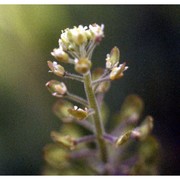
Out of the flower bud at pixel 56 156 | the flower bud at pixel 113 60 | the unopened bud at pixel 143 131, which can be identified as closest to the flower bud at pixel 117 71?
the flower bud at pixel 113 60

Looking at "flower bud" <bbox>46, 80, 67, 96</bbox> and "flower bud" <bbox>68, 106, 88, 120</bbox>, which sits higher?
"flower bud" <bbox>46, 80, 67, 96</bbox>

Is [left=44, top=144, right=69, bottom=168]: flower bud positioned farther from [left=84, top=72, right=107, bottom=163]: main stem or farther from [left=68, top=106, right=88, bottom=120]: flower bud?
[left=68, top=106, right=88, bottom=120]: flower bud

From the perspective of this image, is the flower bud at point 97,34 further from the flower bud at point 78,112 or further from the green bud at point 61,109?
the green bud at point 61,109

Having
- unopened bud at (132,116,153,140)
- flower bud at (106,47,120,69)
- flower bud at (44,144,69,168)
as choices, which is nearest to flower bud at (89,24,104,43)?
flower bud at (106,47,120,69)

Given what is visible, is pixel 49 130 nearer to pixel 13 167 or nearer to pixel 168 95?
pixel 13 167

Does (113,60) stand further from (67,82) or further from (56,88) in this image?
(67,82)
